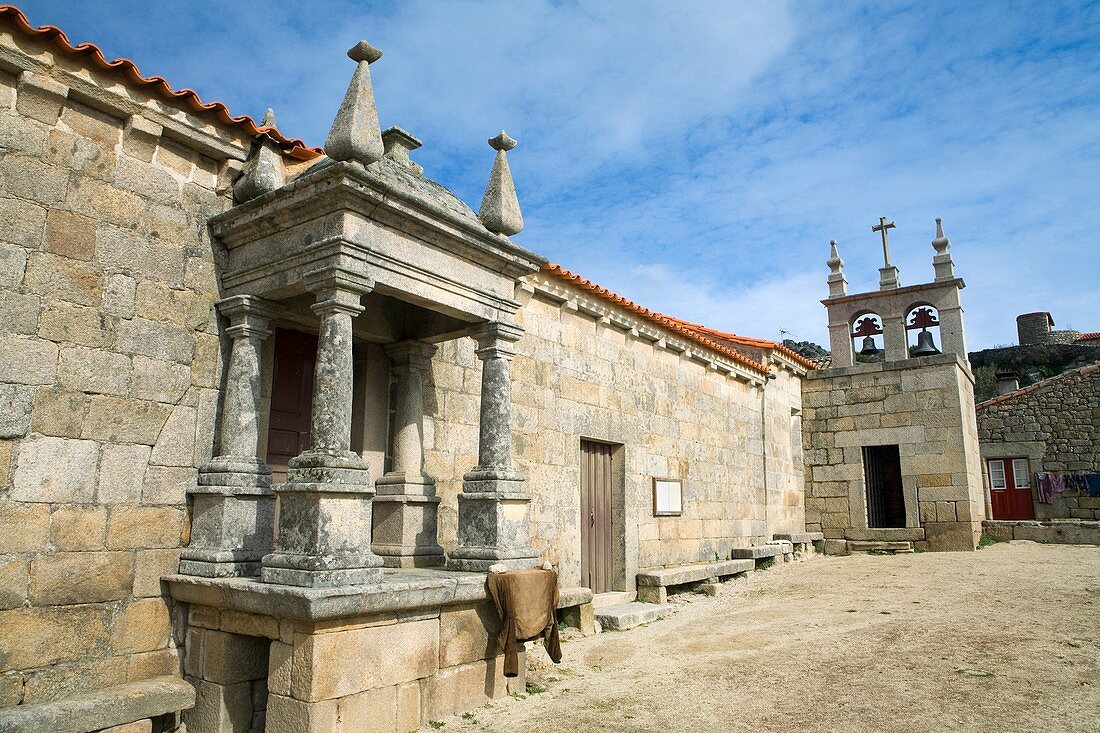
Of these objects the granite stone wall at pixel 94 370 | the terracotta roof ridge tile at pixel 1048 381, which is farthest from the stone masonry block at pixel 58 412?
the terracotta roof ridge tile at pixel 1048 381

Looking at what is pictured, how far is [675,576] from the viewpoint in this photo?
28.3 feet

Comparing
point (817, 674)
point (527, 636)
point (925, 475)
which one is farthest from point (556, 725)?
point (925, 475)

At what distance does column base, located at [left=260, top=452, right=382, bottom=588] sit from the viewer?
4.16m

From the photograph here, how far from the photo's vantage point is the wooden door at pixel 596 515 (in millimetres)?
8281

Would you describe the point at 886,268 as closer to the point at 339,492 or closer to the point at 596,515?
the point at 596,515

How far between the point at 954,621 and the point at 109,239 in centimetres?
761

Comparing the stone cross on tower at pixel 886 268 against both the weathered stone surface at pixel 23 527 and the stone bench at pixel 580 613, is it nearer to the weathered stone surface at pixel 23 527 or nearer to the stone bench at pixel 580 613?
the stone bench at pixel 580 613

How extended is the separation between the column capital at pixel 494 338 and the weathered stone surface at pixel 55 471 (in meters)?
2.66

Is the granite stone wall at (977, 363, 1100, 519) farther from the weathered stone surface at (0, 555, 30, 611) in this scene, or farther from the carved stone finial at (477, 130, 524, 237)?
the weathered stone surface at (0, 555, 30, 611)

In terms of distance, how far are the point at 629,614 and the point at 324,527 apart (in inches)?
165

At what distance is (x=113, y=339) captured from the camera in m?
4.55

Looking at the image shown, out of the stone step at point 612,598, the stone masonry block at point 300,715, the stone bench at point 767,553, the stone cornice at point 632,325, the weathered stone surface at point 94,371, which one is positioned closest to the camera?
the stone masonry block at point 300,715

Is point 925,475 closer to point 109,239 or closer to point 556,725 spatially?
point 556,725

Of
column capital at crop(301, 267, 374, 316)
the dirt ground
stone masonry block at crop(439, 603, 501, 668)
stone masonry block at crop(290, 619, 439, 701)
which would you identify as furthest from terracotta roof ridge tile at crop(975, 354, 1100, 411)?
column capital at crop(301, 267, 374, 316)
